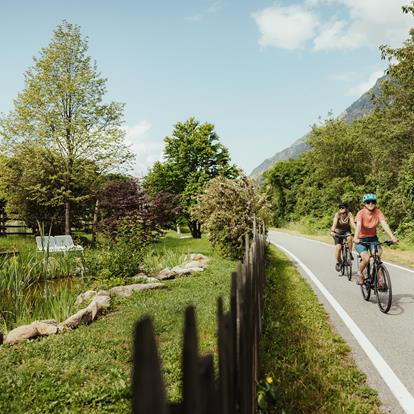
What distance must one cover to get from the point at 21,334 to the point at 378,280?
6300mm

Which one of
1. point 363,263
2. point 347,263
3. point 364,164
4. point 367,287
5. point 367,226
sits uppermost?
point 364,164

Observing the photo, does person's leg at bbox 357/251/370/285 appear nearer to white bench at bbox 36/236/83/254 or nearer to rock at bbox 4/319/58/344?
rock at bbox 4/319/58/344

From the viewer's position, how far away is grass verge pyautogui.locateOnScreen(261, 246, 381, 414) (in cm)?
382

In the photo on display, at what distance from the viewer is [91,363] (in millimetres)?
4777

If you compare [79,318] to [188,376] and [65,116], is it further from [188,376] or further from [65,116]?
[65,116]

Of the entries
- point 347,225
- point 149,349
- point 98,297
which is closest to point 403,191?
point 347,225

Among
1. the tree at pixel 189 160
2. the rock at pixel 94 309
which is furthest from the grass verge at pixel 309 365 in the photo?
the tree at pixel 189 160

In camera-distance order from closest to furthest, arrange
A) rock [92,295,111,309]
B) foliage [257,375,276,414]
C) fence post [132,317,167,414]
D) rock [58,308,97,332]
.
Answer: fence post [132,317,167,414] → foliage [257,375,276,414] → rock [58,308,97,332] → rock [92,295,111,309]

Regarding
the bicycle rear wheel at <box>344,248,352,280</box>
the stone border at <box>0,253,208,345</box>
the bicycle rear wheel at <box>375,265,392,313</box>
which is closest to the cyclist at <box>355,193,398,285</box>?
the bicycle rear wheel at <box>375,265,392,313</box>

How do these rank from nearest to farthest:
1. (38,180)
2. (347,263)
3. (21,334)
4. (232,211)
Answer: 1. (21,334)
2. (347,263)
3. (232,211)
4. (38,180)

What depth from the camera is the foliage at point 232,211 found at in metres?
12.4

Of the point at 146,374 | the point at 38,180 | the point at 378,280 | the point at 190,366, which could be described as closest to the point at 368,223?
the point at 378,280

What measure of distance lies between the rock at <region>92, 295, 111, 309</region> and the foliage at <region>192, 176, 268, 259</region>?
17.6 feet

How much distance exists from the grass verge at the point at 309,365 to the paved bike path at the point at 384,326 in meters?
0.16
